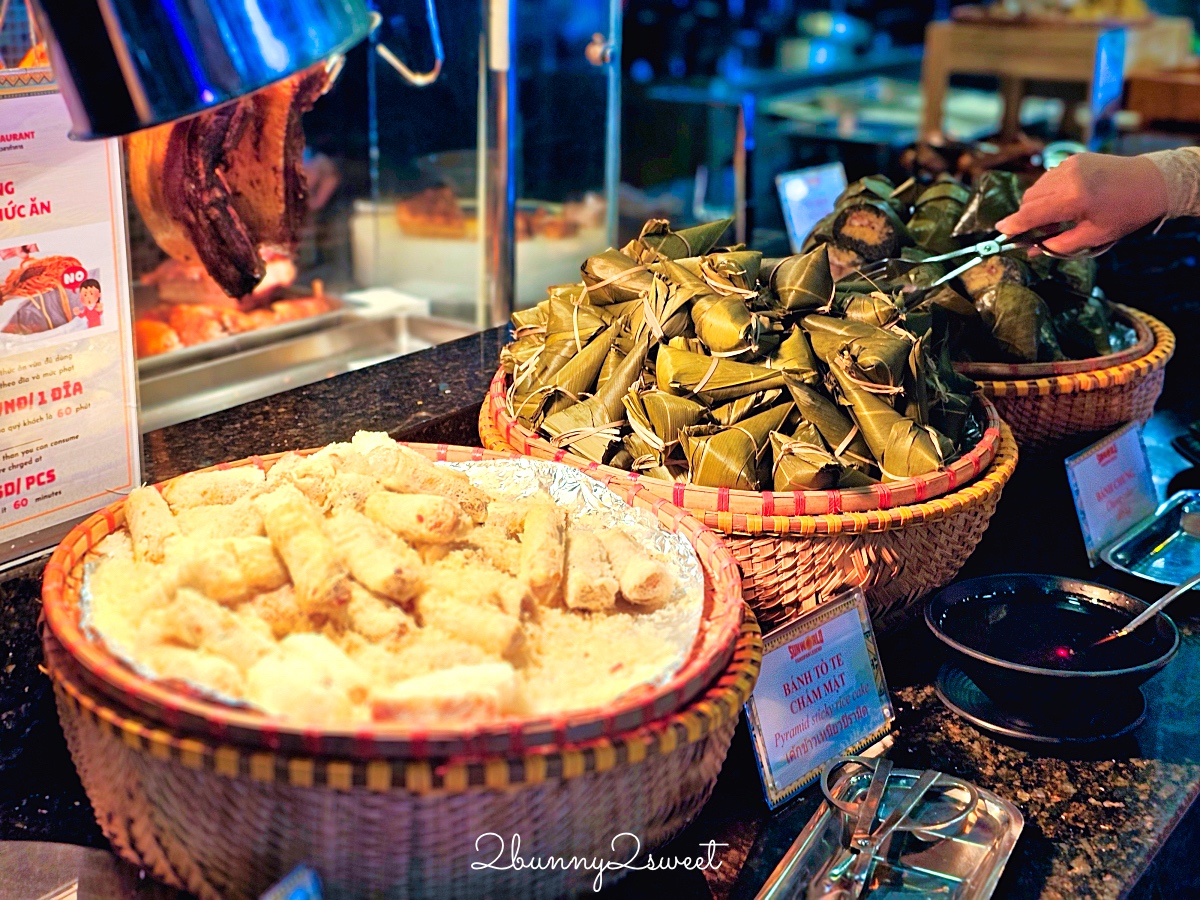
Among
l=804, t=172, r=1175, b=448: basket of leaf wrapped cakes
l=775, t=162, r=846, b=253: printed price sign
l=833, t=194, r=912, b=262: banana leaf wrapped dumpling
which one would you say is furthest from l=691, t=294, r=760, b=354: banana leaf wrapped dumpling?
l=775, t=162, r=846, b=253: printed price sign

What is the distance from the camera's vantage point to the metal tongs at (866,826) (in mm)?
1137

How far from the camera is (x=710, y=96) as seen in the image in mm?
5348

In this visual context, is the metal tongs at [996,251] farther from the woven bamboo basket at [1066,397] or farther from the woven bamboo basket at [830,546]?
the woven bamboo basket at [830,546]

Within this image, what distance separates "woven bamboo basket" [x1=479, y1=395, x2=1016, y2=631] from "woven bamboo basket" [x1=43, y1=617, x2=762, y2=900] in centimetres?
31

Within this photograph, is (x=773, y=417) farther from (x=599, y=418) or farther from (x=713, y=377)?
(x=599, y=418)

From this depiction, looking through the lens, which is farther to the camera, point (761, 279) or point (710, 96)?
point (710, 96)

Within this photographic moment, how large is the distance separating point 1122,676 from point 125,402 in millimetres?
1204

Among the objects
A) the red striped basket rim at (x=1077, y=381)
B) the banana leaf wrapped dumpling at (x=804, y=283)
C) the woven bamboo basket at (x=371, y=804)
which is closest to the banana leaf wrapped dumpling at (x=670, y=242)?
the banana leaf wrapped dumpling at (x=804, y=283)

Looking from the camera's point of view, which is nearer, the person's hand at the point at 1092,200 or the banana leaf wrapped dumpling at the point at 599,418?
the banana leaf wrapped dumpling at the point at 599,418

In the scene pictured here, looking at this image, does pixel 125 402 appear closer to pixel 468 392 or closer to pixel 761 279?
pixel 468 392

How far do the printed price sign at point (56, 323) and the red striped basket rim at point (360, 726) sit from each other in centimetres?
21

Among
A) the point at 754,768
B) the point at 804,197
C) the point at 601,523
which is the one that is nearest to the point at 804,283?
the point at 601,523

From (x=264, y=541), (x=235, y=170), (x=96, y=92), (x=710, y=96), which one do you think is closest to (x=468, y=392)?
(x=235, y=170)

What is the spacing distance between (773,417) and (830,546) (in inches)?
8.1
